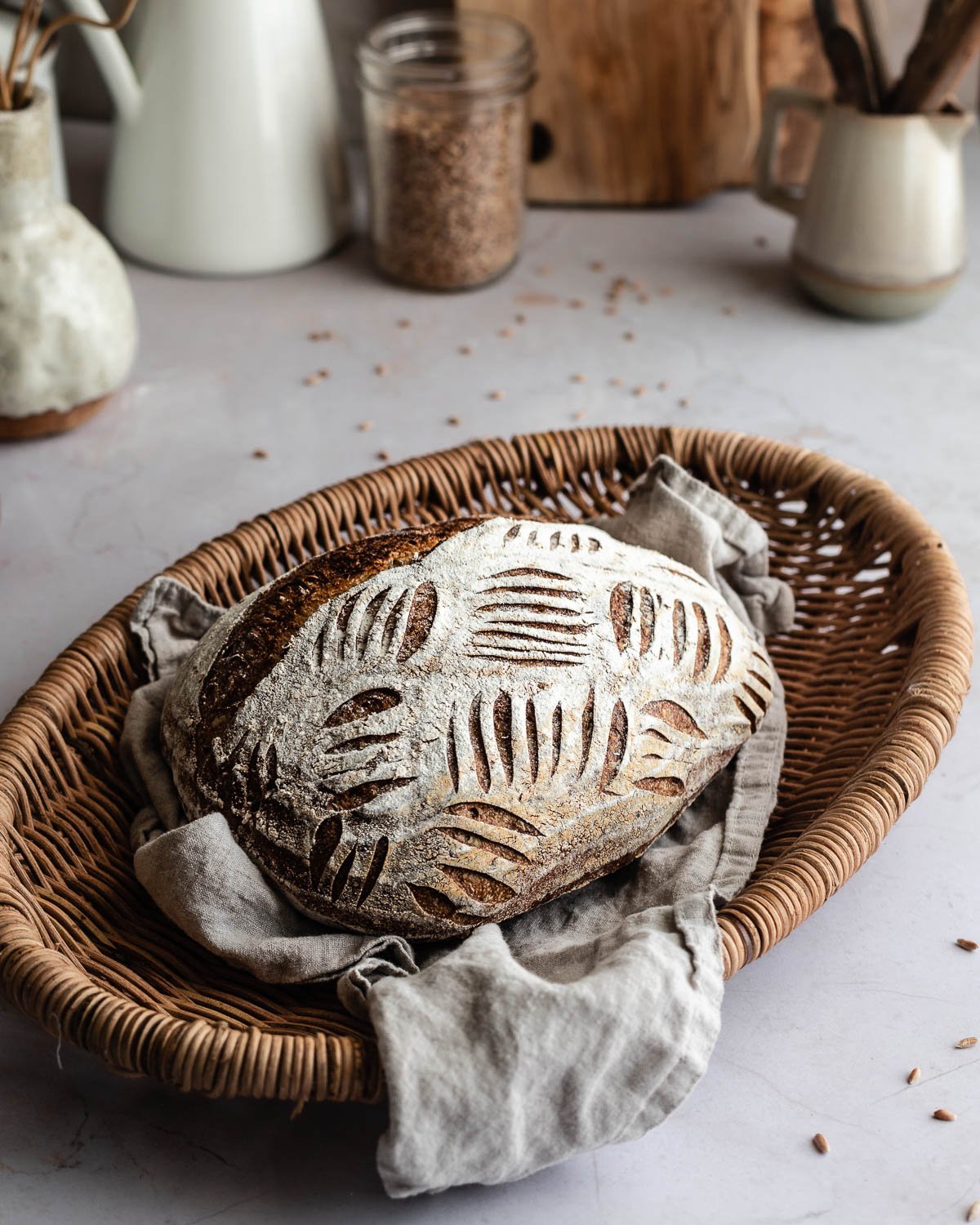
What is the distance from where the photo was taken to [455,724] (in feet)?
2.59

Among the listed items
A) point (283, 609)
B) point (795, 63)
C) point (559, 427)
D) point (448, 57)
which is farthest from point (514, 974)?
point (795, 63)

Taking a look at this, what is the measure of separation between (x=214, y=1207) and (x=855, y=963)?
0.41 meters

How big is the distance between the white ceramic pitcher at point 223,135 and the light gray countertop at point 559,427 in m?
0.05

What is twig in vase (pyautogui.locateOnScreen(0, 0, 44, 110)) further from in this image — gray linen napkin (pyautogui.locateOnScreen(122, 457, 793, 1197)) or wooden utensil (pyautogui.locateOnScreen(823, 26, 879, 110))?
wooden utensil (pyautogui.locateOnScreen(823, 26, 879, 110))

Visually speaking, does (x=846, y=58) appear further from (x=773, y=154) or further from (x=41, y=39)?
(x=41, y=39)

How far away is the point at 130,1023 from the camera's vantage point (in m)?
0.68

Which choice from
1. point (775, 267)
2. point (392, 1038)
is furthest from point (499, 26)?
point (392, 1038)

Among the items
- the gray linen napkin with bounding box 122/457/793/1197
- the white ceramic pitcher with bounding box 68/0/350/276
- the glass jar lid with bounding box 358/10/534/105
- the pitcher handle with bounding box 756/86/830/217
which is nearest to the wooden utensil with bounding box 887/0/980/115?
the pitcher handle with bounding box 756/86/830/217

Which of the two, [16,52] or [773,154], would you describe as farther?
[773,154]

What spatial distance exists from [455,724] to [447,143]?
85 cm

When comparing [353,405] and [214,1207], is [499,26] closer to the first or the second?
[353,405]

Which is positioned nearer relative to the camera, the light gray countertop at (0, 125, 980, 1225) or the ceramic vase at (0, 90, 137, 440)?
the light gray countertop at (0, 125, 980, 1225)

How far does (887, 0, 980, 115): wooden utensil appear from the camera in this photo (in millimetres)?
1289

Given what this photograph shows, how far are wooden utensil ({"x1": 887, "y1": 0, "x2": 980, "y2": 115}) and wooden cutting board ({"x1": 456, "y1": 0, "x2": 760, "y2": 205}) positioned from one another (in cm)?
31
